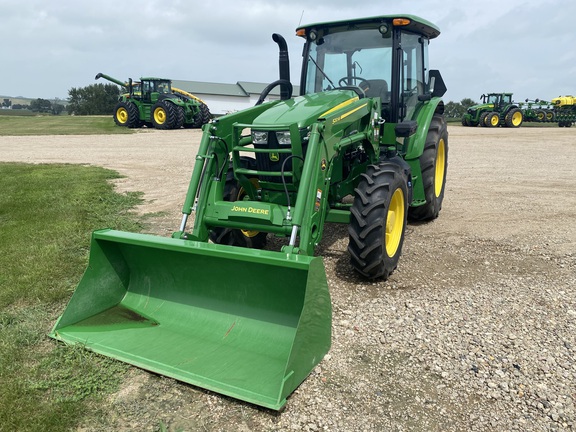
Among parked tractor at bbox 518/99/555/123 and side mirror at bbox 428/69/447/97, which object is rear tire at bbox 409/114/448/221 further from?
parked tractor at bbox 518/99/555/123

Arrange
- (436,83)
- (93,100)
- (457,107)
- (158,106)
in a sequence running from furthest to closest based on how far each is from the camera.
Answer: (93,100) < (457,107) < (158,106) < (436,83)

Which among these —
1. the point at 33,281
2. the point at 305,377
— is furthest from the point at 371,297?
Answer: the point at 33,281

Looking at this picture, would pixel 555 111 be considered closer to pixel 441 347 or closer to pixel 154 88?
pixel 154 88

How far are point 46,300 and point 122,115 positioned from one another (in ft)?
84.2

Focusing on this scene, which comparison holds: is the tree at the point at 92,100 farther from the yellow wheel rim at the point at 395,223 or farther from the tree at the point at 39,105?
the yellow wheel rim at the point at 395,223

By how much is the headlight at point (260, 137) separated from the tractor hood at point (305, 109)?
0.09 m

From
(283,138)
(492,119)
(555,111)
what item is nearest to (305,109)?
(283,138)

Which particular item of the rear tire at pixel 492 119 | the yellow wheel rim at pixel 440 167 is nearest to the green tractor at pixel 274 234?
the yellow wheel rim at pixel 440 167

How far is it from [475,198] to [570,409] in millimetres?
5974

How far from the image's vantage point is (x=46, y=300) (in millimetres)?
4129

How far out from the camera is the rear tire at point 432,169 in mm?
6152

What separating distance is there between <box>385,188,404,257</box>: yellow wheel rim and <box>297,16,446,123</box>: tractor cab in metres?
1.13

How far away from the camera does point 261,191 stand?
468cm

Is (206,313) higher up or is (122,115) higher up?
(122,115)
